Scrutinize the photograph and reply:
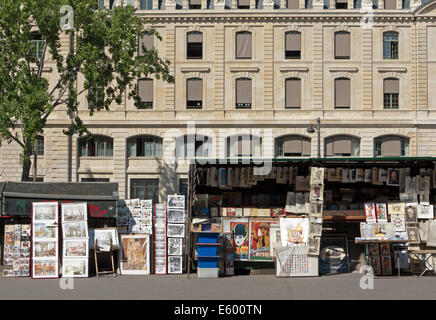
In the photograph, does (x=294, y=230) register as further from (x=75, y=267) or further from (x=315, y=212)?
(x=75, y=267)

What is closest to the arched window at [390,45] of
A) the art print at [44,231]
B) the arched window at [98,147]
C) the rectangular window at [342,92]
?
the rectangular window at [342,92]

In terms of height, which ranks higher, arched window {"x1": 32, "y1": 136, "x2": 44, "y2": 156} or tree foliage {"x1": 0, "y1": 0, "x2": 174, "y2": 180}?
tree foliage {"x1": 0, "y1": 0, "x2": 174, "y2": 180}

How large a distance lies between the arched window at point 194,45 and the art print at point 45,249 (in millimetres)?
22183

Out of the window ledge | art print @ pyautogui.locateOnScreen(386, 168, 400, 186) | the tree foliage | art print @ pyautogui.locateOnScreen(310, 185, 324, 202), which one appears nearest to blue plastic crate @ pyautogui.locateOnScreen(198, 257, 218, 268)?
art print @ pyautogui.locateOnScreen(310, 185, 324, 202)

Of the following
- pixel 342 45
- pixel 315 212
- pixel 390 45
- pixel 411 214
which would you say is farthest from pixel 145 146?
pixel 411 214

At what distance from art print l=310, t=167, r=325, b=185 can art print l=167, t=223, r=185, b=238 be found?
4.12m

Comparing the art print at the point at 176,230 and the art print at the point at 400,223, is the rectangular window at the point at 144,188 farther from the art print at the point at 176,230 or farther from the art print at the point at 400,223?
the art print at the point at 400,223

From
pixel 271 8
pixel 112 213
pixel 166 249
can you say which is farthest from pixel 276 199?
pixel 271 8

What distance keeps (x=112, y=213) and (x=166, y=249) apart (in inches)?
76.7

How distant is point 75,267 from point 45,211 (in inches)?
72.0

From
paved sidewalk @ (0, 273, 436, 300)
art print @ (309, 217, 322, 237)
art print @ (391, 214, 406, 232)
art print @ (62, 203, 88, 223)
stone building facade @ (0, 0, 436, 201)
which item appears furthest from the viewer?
stone building facade @ (0, 0, 436, 201)

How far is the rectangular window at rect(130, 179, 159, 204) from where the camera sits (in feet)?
129

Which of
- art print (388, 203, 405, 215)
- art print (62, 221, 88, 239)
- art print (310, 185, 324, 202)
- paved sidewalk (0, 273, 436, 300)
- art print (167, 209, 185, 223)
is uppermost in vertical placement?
art print (310, 185, 324, 202)

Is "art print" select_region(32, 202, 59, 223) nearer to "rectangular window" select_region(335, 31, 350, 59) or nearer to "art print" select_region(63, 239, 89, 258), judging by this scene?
"art print" select_region(63, 239, 89, 258)
